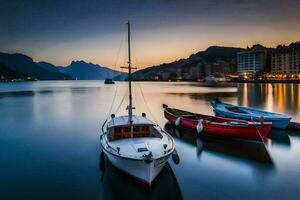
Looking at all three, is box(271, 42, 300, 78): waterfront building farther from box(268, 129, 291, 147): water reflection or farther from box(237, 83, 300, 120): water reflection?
box(268, 129, 291, 147): water reflection

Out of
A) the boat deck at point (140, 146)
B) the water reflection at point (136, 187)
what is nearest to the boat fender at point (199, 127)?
the boat deck at point (140, 146)

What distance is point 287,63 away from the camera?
179500 mm

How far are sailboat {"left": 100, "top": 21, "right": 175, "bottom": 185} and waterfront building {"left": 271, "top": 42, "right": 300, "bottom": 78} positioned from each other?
612 feet

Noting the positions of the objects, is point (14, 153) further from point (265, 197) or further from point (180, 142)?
point (265, 197)

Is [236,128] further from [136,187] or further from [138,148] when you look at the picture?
[136,187]

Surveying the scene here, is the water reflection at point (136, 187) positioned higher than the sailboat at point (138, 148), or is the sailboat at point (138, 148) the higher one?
the sailboat at point (138, 148)

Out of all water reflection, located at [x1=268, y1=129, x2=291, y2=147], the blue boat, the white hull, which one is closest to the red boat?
the blue boat

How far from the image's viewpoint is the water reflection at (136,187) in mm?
10867

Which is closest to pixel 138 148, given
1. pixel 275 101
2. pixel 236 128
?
pixel 236 128

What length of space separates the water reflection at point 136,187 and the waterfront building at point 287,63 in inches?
7394

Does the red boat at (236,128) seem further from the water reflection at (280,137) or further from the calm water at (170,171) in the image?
the water reflection at (280,137)

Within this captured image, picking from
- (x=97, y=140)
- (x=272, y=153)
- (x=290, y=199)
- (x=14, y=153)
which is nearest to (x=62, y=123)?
(x=97, y=140)

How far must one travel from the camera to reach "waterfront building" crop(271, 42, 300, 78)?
17588 cm

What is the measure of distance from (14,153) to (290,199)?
657 inches
